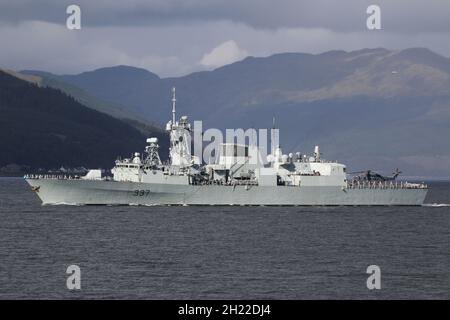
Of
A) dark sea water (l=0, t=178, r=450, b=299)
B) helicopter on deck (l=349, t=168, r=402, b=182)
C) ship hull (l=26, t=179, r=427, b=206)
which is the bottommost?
dark sea water (l=0, t=178, r=450, b=299)

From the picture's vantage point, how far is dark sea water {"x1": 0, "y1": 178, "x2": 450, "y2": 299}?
47531mm

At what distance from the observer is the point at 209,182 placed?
3883 inches

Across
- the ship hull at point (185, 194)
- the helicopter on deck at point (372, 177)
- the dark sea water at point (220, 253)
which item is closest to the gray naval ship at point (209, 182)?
the ship hull at point (185, 194)

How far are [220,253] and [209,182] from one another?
38.1 meters

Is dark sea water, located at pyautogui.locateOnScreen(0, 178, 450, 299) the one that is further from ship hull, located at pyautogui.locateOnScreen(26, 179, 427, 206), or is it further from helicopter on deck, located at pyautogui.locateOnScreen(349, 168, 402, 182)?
helicopter on deck, located at pyautogui.locateOnScreen(349, 168, 402, 182)

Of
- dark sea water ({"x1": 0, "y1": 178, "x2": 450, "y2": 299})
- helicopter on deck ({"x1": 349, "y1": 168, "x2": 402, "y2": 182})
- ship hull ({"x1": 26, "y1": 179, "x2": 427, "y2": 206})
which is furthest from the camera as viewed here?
helicopter on deck ({"x1": 349, "y1": 168, "x2": 402, "y2": 182})

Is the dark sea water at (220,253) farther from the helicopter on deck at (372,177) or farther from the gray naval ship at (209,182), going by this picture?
the helicopter on deck at (372,177)

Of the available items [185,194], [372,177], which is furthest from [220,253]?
[372,177]

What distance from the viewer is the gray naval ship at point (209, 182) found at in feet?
312

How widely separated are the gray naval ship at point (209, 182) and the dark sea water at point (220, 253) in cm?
215

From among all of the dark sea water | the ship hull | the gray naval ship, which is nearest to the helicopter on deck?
the gray naval ship

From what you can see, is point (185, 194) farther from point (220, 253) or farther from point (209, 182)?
point (220, 253)
